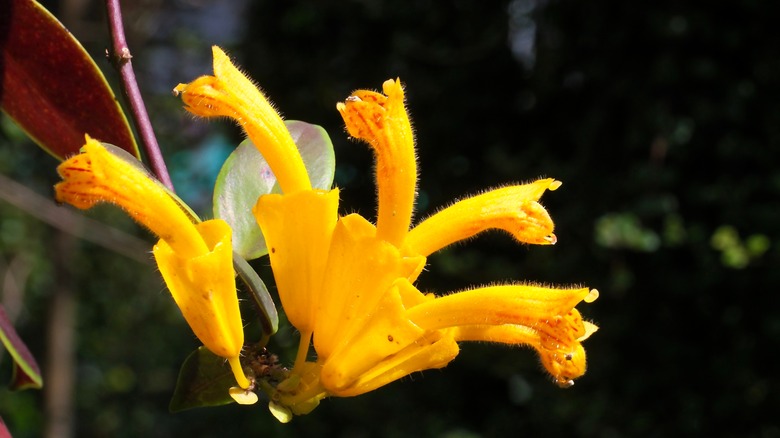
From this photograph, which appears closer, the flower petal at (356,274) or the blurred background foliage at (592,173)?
the flower petal at (356,274)

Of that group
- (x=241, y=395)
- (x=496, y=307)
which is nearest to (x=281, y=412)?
(x=241, y=395)

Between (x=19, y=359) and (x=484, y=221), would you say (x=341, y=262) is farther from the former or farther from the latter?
(x=19, y=359)

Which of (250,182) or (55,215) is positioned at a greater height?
(55,215)

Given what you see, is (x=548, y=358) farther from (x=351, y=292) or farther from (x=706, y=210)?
(x=706, y=210)

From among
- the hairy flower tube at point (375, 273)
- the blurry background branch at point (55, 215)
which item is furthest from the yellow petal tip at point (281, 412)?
the blurry background branch at point (55, 215)

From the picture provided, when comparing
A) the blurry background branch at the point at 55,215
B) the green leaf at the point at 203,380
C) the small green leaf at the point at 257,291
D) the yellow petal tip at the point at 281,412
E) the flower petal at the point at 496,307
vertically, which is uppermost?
the blurry background branch at the point at 55,215

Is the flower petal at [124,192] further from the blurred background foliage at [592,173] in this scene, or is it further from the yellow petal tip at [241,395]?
the blurred background foliage at [592,173]

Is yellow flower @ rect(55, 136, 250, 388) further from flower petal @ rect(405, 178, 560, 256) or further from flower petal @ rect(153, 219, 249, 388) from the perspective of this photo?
flower petal @ rect(405, 178, 560, 256)

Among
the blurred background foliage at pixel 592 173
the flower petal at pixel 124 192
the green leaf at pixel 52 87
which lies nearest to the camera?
the flower petal at pixel 124 192
